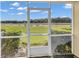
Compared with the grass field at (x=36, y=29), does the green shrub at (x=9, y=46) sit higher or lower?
lower

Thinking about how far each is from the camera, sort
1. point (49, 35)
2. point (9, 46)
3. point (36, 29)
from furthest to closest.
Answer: point (49, 35) < point (36, 29) < point (9, 46)

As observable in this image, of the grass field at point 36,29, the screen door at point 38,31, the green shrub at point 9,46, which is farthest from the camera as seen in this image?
the screen door at point 38,31

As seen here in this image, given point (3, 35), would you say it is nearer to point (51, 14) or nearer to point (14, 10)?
point (14, 10)

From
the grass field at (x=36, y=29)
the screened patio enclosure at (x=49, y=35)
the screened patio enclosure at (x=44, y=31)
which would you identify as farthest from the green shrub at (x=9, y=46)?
the screened patio enclosure at (x=49, y=35)

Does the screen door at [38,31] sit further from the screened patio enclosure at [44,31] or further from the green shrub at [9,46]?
the green shrub at [9,46]

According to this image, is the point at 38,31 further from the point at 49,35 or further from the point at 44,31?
the point at 49,35

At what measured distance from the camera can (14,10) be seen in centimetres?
320

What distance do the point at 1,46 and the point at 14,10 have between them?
2.83 feet

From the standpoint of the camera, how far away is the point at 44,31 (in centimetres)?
325

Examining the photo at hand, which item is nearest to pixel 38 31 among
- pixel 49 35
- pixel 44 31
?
pixel 44 31

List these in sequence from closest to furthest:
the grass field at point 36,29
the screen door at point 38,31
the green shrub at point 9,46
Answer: the green shrub at point 9,46 < the grass field at point 36,29 < the screen door at point 38,31

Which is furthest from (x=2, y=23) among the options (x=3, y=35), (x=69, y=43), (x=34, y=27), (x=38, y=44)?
(x=69, y=43)

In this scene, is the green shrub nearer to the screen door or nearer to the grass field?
the grass field

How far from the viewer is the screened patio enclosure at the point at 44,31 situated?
3.06 metres
